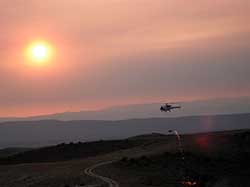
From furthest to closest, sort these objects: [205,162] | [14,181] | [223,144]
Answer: [223,144] < [205,162] < [14,181]

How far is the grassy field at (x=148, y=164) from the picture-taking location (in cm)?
5638

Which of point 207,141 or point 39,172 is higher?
point 207,141

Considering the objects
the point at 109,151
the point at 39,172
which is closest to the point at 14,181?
the point at 39,172

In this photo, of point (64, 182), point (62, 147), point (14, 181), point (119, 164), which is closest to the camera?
point (64, 182)

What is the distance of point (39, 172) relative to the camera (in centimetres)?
6256

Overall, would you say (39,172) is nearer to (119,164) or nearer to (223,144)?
(119,164)

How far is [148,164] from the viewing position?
6369cm

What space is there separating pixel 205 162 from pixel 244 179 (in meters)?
6.95

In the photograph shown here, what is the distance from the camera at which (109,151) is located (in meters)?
84.7

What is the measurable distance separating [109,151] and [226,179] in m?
24.9

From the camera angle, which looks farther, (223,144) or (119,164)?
(223,144)

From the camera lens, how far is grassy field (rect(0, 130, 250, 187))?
56.4 meters

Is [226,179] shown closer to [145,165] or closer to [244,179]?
[244,179]

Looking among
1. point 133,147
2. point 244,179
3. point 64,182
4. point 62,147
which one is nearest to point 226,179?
point 244,179
